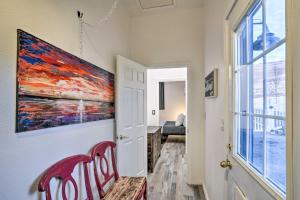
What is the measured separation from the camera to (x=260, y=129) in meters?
0.93

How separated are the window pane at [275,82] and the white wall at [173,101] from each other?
7.43 meters

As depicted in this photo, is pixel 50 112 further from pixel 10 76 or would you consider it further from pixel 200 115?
pixel 200 115

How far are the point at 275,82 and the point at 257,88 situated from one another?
0.21 m

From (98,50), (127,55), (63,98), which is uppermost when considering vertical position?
(127,55)

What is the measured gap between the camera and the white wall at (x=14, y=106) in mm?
1019

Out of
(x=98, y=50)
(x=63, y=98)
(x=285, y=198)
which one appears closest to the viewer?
(x=285, y=198)

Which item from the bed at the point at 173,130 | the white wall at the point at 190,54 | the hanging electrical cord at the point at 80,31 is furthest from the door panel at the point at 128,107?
the bed at the point at 173,130

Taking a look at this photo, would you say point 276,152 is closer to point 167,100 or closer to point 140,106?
point 140,106

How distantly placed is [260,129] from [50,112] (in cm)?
132

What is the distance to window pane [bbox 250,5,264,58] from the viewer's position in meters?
0.91

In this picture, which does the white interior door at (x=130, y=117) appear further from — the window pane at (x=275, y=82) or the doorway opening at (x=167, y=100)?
the doorway opening at (x=167, y=100)

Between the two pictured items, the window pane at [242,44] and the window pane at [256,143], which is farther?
the window pane at [242,44]

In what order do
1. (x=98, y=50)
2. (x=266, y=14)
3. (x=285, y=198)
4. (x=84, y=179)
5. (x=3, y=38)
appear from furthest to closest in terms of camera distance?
(x=98, y=50), (x=84, y=179), (x=3, y=38), (x=266, y=14), (x=285, y=198)

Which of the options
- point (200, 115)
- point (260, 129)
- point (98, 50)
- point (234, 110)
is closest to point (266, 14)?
point (260, 129)
